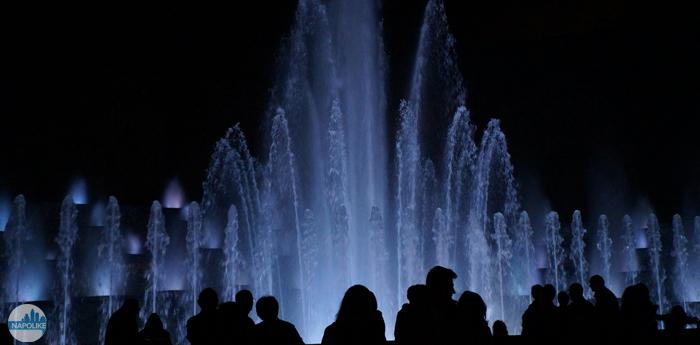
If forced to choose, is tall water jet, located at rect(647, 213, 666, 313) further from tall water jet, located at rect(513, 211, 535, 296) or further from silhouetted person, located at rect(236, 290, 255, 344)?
silhouetted person, located at rect(236, 290, 255, 344)

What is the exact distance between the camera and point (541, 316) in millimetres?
6566

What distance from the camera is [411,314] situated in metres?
4.88

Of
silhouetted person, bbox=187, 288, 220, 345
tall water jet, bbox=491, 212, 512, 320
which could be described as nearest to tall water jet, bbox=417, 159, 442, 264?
tall water jet, bbox=491, 212, 512, 320

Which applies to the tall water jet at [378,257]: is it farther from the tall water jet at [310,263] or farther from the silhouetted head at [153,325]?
the silhouetted head at [153,325]

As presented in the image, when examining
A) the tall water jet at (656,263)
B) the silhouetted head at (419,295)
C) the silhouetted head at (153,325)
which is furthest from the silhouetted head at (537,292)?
the tall water jet at (656,263)

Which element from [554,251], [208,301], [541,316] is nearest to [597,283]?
[541,316]

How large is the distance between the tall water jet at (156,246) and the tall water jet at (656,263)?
17466 millimetres

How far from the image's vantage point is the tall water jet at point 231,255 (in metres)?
21.8

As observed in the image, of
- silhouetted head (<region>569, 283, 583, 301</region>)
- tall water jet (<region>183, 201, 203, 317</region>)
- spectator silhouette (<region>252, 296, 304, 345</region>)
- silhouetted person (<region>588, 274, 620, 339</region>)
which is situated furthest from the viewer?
tall water jet (<region>183, 201, 203, 317</region>)

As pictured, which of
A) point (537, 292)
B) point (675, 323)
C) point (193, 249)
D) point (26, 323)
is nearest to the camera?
point (537, 292)

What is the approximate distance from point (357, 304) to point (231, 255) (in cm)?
1912

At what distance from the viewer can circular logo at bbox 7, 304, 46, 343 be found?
1437 cm

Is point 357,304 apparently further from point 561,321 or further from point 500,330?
point 500,330

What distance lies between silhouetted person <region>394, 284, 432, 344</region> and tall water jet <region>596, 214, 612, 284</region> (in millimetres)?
22738
